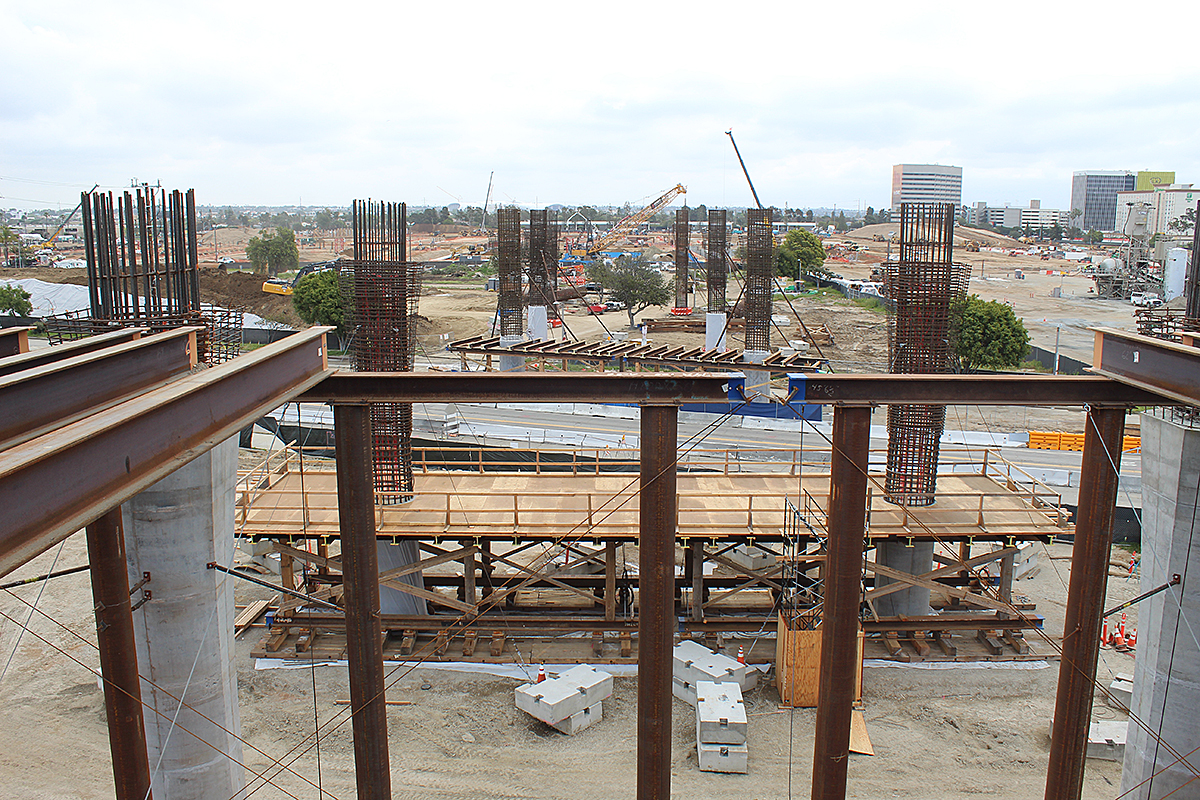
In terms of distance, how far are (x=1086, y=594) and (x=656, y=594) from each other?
5217mm

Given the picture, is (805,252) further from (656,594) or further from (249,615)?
(656,594)

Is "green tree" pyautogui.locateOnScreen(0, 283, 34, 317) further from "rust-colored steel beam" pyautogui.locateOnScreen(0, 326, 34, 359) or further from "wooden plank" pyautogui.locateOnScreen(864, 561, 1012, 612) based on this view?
"wooden plank" pyautogui.locateOnScreen(864, 561, 1012, 612)

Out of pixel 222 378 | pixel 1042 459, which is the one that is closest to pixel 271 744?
pixel 222 378

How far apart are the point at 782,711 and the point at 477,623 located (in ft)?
22.2

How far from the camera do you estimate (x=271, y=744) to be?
51.8 ft

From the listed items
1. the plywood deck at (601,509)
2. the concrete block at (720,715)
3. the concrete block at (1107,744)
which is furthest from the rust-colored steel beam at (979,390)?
the concrete block at (1107,744)

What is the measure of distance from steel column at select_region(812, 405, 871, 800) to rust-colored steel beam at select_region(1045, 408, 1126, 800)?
2.67m

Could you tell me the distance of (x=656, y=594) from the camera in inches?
410

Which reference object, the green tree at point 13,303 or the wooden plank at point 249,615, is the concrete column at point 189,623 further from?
the green tree at point 13,303

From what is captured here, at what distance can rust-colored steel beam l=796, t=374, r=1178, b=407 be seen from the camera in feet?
32.9

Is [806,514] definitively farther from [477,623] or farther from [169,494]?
[169,494]

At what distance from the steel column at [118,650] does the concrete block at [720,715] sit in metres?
8.68

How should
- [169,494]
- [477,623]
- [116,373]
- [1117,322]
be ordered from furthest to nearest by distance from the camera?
[1117,322] < [477,623] < [169,494] < [116,373]

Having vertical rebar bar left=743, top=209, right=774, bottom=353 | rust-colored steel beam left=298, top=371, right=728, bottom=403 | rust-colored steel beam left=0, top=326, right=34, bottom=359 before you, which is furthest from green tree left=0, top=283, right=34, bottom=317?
rust-colored steel beam left=298, top=371, right=728, bottom=403
